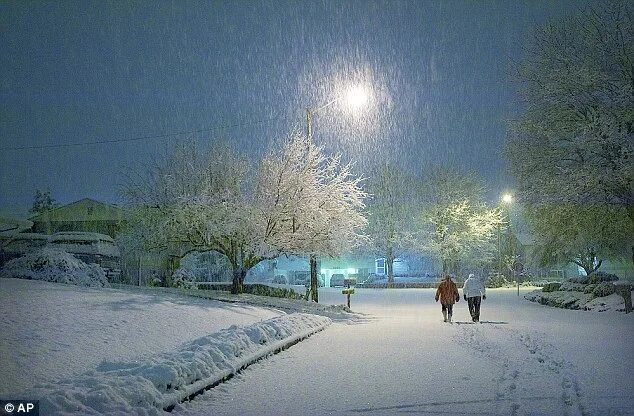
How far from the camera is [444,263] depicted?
68.1m

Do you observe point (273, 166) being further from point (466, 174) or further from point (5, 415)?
point (466, 174)

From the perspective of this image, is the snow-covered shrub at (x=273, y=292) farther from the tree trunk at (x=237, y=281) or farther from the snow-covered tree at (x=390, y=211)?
the snow-covered tree at (x=390, y=211)

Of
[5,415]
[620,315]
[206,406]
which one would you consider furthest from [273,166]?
[5,415]

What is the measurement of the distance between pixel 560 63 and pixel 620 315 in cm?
1112

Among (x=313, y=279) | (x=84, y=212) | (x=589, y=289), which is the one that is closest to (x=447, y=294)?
(x=313, y=279)

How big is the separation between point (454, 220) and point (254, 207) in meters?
41.6

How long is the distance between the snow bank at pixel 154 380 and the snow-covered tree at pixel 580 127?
62.0 ft

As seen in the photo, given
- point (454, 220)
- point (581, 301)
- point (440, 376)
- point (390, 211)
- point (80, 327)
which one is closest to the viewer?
point (440, 376)

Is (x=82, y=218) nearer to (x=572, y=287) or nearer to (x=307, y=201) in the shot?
(x=307, y=201)

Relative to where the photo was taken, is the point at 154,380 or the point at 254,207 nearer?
the point at 154,380

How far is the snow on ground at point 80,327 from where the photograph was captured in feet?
30.2

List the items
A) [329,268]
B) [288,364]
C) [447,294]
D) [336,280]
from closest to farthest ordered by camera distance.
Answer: [288,364] < [447,294] < [336,280] < [329,268]

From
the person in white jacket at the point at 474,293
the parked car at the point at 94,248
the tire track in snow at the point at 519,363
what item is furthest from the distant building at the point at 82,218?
the tire track in snow at the point at 519,363

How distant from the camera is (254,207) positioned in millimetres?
29031
